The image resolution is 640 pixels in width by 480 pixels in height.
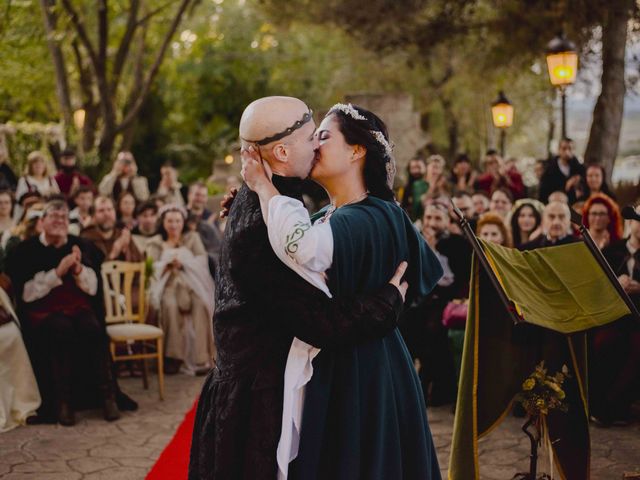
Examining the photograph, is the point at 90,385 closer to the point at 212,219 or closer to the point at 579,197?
the point at 212,219

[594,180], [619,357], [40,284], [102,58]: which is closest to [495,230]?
[619,357]

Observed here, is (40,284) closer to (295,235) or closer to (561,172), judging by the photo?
(295,235)

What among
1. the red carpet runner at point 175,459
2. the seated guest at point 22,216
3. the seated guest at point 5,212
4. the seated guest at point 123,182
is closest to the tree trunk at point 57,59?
the seated guest at point 123,182

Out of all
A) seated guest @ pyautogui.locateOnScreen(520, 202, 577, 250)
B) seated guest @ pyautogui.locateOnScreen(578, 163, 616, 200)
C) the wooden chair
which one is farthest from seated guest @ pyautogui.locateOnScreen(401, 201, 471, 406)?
seated guest @ pyautogui.locateOnScreen(578, 163, 616, 200)

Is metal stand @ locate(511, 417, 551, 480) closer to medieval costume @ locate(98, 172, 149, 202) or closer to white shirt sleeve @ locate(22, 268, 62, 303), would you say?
white shirt sleeve @ locate(22, 268, 62, 303)

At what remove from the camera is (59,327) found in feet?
20.7

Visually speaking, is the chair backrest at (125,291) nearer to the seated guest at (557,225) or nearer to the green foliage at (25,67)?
the seated guest at (557,225)

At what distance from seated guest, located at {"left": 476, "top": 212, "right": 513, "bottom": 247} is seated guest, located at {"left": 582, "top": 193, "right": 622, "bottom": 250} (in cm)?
71

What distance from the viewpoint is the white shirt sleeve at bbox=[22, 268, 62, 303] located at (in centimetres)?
638

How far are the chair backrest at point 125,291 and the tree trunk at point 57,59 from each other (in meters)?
6.68

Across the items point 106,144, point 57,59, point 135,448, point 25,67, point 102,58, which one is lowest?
point 135,448

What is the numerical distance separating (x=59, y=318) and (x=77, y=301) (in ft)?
0.74

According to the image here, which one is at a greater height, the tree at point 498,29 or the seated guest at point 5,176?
the tree at point 498,29

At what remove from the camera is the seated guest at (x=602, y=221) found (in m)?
7.04
